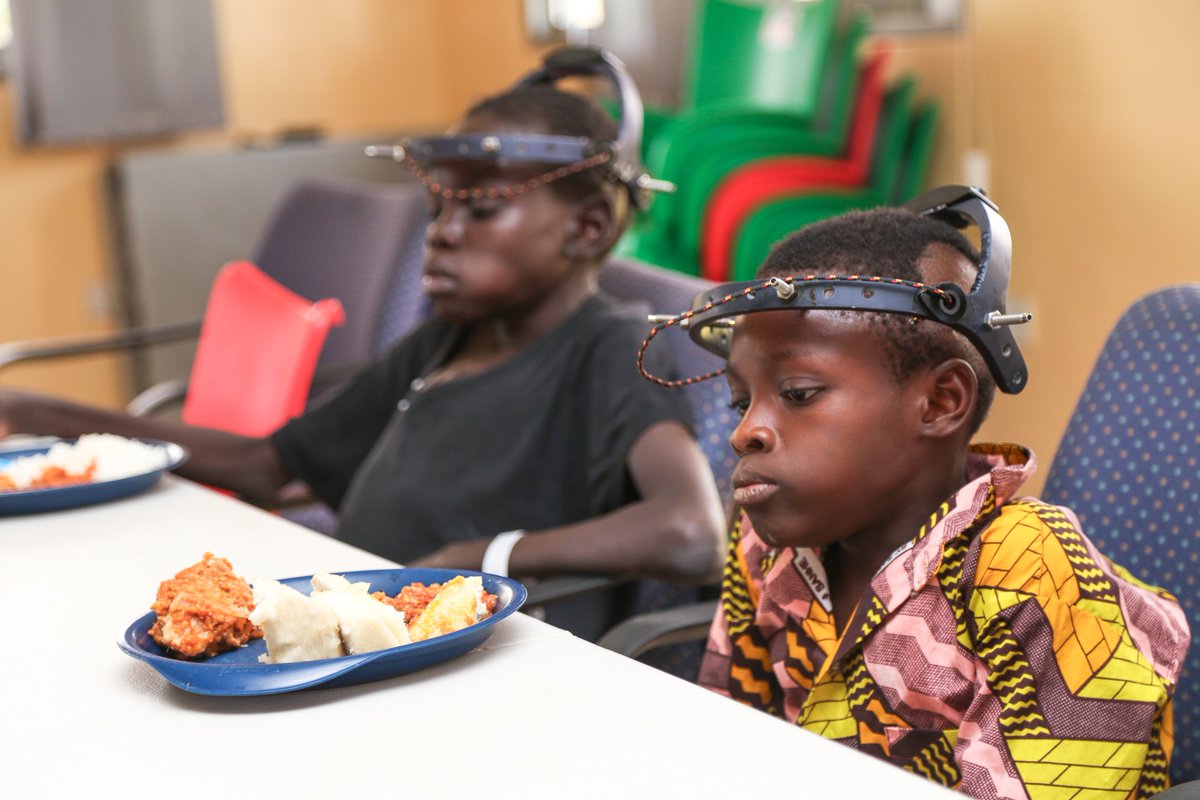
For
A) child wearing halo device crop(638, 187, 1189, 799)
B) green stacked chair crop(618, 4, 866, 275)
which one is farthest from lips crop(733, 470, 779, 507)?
green stacked chair crop(618, 4, 866, 275)

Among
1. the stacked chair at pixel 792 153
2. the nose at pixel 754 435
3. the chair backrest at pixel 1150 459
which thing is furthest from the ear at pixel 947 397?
the stacked chair at pixel 792 153

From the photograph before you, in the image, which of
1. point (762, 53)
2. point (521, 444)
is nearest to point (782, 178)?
point (762, 53)

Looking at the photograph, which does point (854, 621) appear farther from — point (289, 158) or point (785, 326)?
point (289, 158)

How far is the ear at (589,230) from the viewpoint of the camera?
1.77 meters

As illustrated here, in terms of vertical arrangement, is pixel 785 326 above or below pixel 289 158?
above

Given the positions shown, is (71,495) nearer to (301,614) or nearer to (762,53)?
(301,614)

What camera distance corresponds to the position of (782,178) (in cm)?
340

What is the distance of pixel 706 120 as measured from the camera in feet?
11.5

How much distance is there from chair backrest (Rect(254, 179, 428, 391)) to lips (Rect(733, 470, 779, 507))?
1.57 m

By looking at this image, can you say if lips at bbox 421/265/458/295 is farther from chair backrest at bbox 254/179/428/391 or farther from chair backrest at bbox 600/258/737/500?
chair backrest at bbox 254/179/428/391

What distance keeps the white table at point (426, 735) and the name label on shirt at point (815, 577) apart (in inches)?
10.4

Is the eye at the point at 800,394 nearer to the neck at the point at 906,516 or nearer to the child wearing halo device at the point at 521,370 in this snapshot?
the neck at the point at 906,516

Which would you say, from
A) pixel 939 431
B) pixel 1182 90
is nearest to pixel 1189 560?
pixel 939 431

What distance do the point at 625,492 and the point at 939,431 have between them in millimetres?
516
